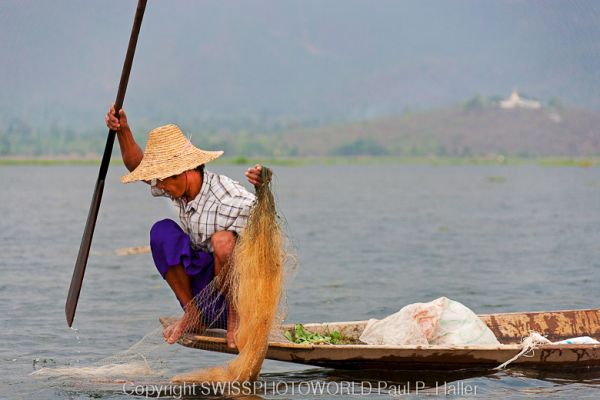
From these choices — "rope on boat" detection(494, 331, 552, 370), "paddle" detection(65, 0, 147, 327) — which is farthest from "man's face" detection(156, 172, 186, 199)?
"rope on boat" detection(494, 331, 552, 370)

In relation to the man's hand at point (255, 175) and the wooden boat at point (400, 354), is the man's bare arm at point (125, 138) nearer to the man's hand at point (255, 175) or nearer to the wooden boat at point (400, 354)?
the man's hand at point (255, 175)

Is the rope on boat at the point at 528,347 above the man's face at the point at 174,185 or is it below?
A: below

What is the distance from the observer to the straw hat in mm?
7398

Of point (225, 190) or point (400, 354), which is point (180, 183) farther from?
point (400, 354)

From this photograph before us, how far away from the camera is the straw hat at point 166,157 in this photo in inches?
291

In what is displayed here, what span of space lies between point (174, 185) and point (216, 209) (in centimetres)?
32

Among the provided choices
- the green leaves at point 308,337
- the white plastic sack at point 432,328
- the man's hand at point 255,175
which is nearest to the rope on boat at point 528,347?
the white plastic sack at point 432,328

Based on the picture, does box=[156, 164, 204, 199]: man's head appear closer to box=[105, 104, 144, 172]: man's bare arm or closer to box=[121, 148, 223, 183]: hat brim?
box=[121, 148, 223, 183]: hat brim

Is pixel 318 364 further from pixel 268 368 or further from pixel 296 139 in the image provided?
pixel 296 139

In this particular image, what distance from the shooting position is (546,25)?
612ft

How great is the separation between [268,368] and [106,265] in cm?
797

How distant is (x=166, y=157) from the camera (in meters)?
7.50

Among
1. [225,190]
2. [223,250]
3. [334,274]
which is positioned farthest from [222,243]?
[334,274]

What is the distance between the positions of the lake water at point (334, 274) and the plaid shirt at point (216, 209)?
0.47m
